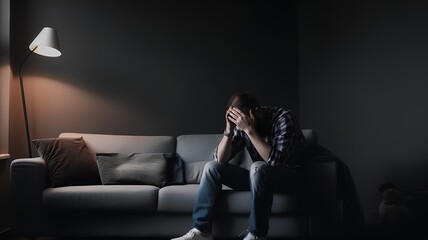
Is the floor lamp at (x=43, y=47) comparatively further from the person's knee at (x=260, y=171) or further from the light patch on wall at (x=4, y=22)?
the person's knee at (x=260, y=171)

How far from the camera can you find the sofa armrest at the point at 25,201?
2455 millimetres

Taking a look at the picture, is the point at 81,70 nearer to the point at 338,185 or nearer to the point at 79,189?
the point at 79,189

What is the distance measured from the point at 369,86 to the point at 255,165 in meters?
1.42

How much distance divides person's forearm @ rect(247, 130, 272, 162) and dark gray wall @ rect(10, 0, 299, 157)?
1.27 m

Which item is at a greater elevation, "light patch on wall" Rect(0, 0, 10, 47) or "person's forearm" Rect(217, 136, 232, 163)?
"light patch on wall" Rect(0, 0, 10, 47)

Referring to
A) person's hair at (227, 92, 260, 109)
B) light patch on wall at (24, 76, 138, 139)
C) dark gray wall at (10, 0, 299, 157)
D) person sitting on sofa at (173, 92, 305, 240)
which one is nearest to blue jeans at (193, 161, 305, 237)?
person sitting on sofa at (173, 92, 305, 240)

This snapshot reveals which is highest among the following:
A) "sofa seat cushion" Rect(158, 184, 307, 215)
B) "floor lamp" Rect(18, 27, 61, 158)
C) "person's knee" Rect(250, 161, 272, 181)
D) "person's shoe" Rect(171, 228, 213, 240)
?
"floor lamp" Rect(18, 27, 61, 158)

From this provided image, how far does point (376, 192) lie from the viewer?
3.04 m

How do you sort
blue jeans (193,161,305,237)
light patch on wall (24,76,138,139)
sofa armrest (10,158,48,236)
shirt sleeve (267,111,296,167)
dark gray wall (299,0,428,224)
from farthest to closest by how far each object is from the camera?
light patch on wall (24,76,138,139), dark gray wall (299,0,428,224), sofa armrest (10,158,48,236), shirt sleeve (267,111,296,167), blue jeans (193,161,305,237)

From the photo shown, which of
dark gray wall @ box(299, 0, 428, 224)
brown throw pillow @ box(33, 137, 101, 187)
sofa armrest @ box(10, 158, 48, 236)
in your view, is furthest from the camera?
dark gray wall @ box(299, 0, 428, 224)

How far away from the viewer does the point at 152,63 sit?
3557mm

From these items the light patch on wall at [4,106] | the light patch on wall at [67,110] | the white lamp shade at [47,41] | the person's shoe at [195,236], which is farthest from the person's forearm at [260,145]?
the light patch on wall at [4,106]

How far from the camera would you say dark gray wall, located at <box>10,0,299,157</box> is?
11.4ft

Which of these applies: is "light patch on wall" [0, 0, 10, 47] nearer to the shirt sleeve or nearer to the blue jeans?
the blue jeans
